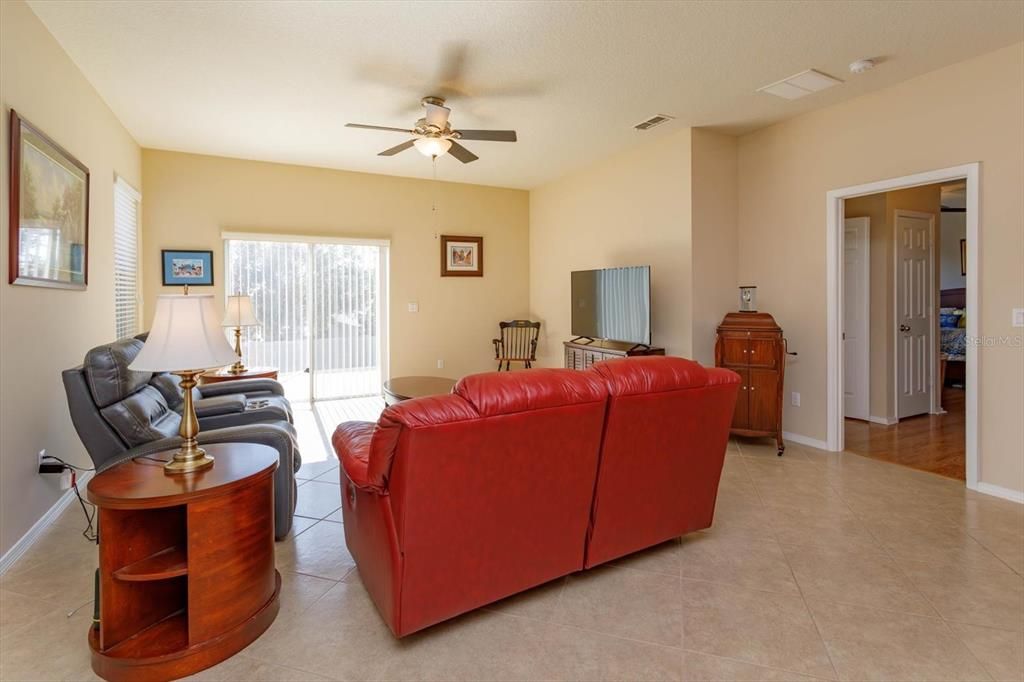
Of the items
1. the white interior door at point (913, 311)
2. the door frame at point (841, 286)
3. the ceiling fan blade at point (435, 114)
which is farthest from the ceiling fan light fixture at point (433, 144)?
the white interior door at point (913, 311)

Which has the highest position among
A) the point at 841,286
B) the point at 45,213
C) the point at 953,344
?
the point at 45,213

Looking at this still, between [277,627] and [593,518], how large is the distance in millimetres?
1276

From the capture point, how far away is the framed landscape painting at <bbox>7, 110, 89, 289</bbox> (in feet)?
8.17

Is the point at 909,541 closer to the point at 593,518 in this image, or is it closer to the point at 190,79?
the point at 593,518

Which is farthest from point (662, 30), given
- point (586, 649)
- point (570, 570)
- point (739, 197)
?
point (586, 649)

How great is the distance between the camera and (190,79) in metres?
3.56

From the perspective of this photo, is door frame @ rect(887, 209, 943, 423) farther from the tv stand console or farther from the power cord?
the power cord

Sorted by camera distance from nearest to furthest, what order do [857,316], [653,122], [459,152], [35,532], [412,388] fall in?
[35,532] < [459,152] < [412,388] < [653,122] < [857,316]

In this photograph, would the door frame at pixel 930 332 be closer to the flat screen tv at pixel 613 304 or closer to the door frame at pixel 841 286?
the door frame at pixel 841 286

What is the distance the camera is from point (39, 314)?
9.07 ft

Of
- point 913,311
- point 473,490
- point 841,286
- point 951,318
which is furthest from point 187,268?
point 951,318

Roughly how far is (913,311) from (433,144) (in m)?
5.00

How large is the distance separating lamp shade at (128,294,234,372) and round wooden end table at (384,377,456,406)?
80.6 inches

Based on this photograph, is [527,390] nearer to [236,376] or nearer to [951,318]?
[236,376]
